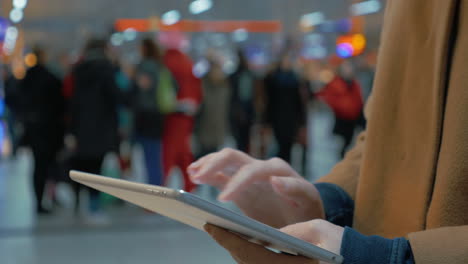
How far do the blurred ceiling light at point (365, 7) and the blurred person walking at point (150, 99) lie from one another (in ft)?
7.58

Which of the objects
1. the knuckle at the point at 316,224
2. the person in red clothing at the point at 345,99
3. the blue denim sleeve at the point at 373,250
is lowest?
the person in red clothing at the point at 345,99

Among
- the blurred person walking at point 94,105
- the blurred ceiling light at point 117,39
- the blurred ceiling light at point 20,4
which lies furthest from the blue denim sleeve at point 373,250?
the blurred ceiling light at point 117,39

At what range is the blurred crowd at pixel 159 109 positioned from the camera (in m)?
6.05

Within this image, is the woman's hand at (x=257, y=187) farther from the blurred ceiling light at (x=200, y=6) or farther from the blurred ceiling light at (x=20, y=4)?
the blurred ceiling light at (x=200, y=6)

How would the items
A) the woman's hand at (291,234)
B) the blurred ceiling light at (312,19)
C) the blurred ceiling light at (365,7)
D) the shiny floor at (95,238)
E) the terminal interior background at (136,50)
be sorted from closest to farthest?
the woman's hand at (291,234)
the shiny floor at (95,238)
the terminal interior background at (136,50)
the blurred ceiling light at (365,7)
the blurred ceiling light at (312,19)

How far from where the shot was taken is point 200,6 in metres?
6.96

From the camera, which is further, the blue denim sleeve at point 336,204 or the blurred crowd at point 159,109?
the blurred crowd at point 159,109

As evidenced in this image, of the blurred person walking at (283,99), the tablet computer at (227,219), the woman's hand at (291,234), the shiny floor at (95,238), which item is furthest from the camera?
the blurred person walking at (283,99)

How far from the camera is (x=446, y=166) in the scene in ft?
3.00

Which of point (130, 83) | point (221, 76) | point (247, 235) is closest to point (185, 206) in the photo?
point (247, 235)

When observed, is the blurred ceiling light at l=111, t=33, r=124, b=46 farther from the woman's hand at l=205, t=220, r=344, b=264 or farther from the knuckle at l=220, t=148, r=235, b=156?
the woman's hand at l=205, t=220, r=344, b=264

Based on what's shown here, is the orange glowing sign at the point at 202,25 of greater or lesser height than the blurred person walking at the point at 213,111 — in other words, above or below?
above

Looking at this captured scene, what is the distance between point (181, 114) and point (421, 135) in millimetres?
5705

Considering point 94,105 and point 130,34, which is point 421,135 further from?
point 130,34
